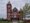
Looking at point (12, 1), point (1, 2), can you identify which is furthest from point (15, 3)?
point (1, 2)

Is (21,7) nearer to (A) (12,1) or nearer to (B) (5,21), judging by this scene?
(A) (12,1)

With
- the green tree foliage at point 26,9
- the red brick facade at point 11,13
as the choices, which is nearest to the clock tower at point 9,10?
the red brick facade at point 11,13

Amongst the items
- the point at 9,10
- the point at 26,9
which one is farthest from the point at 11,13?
the point at 26,9

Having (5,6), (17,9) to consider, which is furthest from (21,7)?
(5,6)

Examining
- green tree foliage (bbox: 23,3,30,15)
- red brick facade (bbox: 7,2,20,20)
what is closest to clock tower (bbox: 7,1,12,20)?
red brick facade (bbox: 7,2,20,20)

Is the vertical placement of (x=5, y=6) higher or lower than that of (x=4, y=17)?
higher

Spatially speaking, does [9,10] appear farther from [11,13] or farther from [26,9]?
[26,9]

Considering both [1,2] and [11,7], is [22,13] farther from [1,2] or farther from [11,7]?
[1,2]

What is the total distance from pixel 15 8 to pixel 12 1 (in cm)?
7

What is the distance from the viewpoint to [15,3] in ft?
3.83

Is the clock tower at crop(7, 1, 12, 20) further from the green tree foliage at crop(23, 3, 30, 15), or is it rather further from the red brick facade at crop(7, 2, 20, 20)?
the green tree foliage at crop(23, 3, 30, 15)

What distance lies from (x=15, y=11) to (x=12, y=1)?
10 centimetres

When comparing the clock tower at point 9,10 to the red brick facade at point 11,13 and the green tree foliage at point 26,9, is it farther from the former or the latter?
the green tree foliage at point 26,9

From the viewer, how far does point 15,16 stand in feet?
3.83
